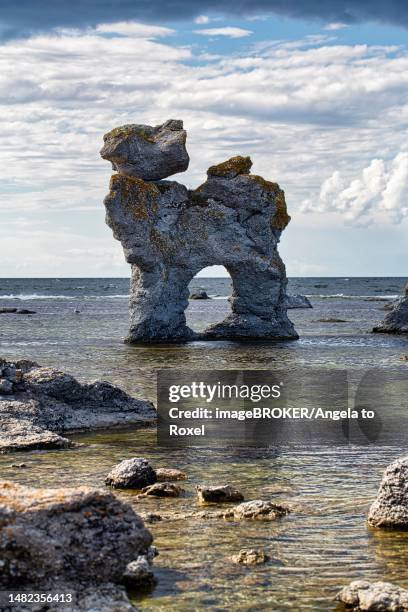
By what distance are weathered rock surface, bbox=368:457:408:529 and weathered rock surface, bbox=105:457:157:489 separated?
3.75 m

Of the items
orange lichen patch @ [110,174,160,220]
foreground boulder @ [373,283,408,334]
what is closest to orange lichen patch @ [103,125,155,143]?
orange lichen patch @ [110,174,160,220]

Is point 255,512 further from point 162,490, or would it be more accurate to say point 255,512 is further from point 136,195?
point 136,195

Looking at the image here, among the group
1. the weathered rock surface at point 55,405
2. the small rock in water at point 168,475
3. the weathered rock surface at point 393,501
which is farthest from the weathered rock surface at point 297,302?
the weathered rock surface at point 393,501

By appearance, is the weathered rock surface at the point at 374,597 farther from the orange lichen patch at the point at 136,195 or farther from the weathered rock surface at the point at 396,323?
the weathered rock surface at the point at 396,323

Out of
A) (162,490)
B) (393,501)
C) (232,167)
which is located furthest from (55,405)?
(232,167)

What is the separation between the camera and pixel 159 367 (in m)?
33.2

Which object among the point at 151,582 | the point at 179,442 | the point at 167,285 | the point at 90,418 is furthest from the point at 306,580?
the point at 167,285

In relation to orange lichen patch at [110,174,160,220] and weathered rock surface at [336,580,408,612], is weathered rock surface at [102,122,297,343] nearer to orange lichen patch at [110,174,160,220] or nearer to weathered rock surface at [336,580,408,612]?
orange lichen patch at [110,174,160,220]

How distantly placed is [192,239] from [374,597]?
127ft

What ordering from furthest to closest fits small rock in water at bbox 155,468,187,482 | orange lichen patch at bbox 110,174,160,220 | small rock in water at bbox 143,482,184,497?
orange lichen patch at bbox 110,174,160,220 → small rock in water at bbox 155,468,187,482 → small rock in water at bbox 143,482,184,497

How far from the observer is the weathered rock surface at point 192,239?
148 ft

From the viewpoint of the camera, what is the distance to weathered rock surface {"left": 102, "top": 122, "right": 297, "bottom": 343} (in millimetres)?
45125

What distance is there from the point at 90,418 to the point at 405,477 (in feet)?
30.9

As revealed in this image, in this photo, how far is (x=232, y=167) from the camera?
159ft
